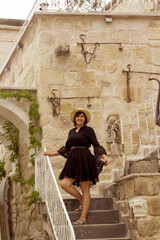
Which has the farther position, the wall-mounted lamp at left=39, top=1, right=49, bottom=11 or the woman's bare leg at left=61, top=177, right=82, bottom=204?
the wall-mounted lamp at left=39, top=1, right=49, bottom=11

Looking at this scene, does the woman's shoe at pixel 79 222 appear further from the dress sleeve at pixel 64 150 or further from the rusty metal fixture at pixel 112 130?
the rusty metal fixture at pixel 112 130

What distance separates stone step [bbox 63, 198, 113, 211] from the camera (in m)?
5.92

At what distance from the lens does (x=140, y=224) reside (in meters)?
4.94

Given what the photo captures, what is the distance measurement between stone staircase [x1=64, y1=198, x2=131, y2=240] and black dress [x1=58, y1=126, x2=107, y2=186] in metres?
0.49

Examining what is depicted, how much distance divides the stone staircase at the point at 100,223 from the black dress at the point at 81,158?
0.49 m

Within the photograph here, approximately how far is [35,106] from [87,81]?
3.32 feet

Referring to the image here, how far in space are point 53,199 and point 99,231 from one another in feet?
2.37

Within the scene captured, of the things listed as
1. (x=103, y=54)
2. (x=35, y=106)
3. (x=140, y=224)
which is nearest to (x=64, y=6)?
(x=103, y=54)

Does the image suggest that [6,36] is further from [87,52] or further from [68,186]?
[68,186]

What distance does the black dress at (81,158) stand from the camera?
17.3 feet

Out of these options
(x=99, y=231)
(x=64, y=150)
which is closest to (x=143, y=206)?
(x=99, y=231)

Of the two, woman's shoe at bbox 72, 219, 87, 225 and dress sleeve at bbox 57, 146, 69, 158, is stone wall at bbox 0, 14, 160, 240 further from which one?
woman's shoe at bbox 72, 219, 87, 225

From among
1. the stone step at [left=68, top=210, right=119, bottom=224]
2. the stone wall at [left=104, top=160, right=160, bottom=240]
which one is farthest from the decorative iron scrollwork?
the stone wall at [left=104, top=160, right=160, bottom=240]

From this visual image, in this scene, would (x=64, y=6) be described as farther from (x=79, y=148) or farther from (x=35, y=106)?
(x=79, y=148)
